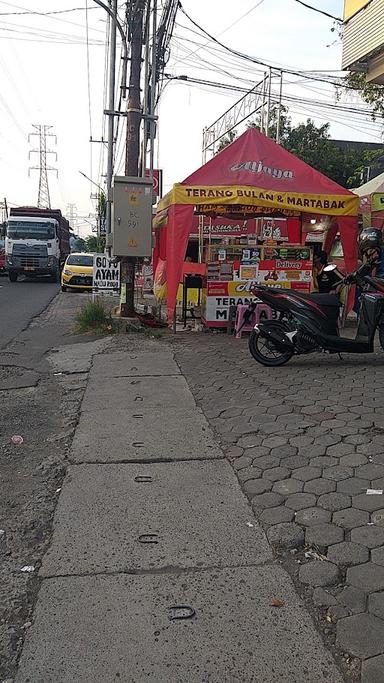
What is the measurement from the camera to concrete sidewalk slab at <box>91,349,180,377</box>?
7.41 metres

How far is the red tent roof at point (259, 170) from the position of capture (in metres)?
9.90

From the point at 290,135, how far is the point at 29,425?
31.3 meters

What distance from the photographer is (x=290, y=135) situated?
109 feet

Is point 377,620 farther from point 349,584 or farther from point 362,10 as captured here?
point 362,10

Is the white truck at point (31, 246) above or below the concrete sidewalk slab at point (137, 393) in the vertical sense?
above

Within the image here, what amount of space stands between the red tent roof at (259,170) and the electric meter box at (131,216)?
1.14m

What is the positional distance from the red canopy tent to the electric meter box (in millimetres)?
441

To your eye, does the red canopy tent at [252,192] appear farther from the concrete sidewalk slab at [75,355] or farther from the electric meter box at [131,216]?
the concrete sidewalk slab at [75,355]

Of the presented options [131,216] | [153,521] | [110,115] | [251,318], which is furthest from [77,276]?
[153,521]

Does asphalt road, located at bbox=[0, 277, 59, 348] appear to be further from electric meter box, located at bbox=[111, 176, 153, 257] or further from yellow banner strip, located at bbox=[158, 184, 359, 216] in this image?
yellow banner strip, located at bbox=[158, 184, 359, 216]

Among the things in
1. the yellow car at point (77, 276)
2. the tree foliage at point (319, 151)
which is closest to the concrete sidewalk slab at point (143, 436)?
the yellow car at point (77, 276)

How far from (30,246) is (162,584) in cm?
A: 2560

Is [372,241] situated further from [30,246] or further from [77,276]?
[30,246]

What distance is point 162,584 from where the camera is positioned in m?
2.80
